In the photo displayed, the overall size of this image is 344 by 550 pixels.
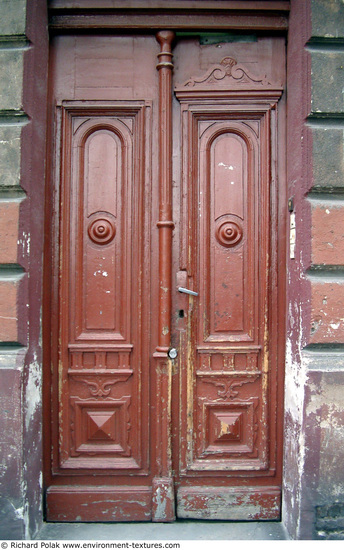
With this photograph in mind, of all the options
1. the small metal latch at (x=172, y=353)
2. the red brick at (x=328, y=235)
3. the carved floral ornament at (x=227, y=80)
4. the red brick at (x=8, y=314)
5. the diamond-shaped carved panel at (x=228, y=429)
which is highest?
the carved floral ornament at (x=227, y=80)

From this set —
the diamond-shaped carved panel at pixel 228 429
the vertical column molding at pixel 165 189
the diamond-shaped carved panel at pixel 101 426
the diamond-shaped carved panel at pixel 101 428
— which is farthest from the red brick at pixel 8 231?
the diamond-shaped carved panel at pixel 228 429

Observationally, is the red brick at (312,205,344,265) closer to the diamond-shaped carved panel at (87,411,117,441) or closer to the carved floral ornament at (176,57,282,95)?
the carved floral ornament at (176,57,282,95)

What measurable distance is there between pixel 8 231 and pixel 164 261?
96 centimetres

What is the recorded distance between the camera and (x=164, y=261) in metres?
2.59

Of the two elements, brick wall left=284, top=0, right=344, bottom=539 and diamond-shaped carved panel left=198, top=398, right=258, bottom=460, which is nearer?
brick wall left=284, top=0, right=344, bottom=539

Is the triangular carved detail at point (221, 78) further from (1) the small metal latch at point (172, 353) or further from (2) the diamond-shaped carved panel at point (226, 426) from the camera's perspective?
(2) the diamond-shaped carved panel at point (226, 426)

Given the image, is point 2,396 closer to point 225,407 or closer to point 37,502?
point 37,502

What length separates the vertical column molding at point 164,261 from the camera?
2.58m

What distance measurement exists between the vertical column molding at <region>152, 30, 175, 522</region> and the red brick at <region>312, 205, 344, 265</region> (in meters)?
0.89

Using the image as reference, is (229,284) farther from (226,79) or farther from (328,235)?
(226,79)

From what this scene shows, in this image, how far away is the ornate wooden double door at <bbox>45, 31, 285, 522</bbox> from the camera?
2.62 m

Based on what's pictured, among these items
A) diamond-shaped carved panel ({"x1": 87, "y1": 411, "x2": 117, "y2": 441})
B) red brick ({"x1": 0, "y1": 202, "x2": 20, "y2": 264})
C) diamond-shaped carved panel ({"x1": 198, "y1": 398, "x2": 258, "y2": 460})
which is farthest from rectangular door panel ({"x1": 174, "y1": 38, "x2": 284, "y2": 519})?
red brick ({"x1": 0, "y1": 202, "x2": 20, "y2": 264})

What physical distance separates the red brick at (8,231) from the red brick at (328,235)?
1765 mm

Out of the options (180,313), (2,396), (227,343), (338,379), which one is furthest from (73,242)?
(338,379)
